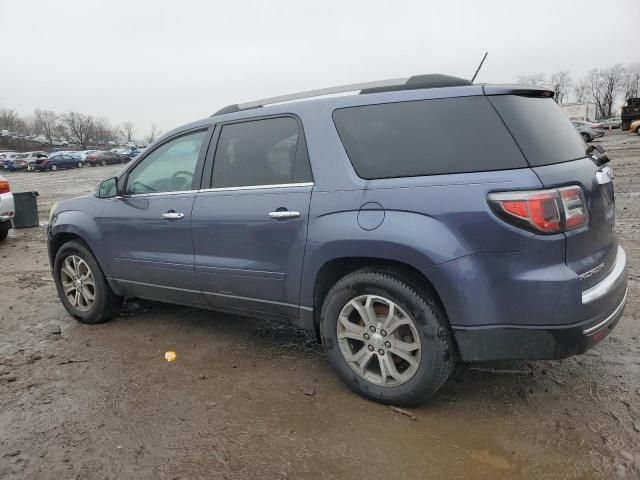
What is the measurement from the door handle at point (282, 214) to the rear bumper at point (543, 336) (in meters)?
1.16

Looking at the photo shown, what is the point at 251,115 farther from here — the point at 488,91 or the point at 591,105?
the point at 591,105

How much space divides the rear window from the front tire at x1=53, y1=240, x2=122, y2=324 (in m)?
3.60

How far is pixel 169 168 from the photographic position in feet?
13.4

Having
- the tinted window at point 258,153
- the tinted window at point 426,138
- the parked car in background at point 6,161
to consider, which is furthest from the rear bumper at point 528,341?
the parked car in background at point 6,161

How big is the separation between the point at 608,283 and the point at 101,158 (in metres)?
52.9

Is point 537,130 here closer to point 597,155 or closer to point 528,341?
point 597,155

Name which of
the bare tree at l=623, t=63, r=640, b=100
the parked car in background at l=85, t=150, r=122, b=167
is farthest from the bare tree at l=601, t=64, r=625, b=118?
the parked car in background at l=85, t=150, r=122, b=167

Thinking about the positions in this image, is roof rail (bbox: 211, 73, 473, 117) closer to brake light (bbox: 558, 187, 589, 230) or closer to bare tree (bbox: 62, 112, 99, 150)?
brake light (bbox: 558, 187, 589, 230)

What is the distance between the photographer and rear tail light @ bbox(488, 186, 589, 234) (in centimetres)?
246

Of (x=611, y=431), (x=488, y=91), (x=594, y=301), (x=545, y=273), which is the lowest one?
(x=611, y=431)

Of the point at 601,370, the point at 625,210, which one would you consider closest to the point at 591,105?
the point at 625,210

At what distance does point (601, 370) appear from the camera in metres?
3.30

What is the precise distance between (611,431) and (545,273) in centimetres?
94

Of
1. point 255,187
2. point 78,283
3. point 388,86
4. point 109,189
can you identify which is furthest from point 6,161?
point 388,86
